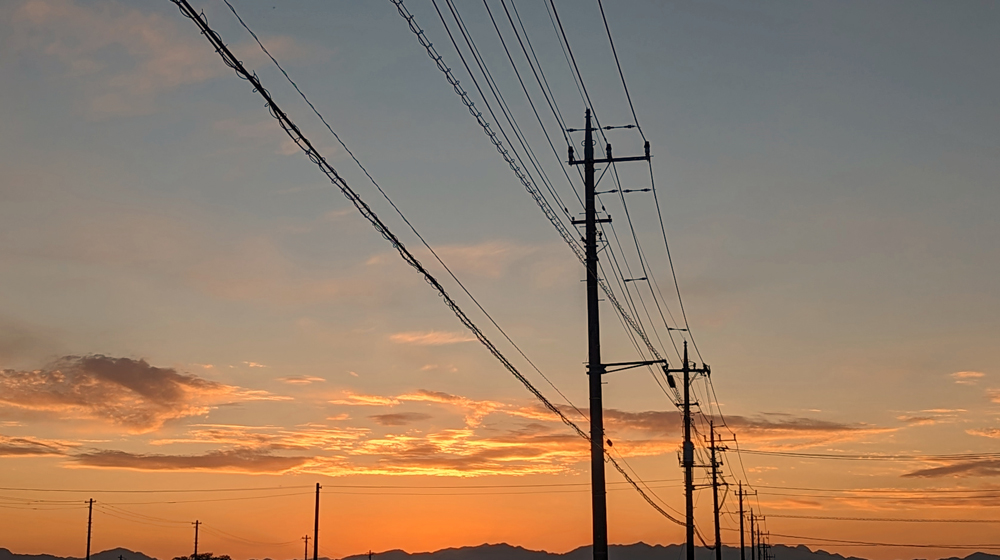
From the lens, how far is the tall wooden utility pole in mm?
27625

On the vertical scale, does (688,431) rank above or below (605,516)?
above

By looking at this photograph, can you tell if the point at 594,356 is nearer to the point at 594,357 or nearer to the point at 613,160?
the point at 594,357

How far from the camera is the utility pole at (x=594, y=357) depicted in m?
27.6

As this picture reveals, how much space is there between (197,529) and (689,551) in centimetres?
7768

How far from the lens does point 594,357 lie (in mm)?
29359

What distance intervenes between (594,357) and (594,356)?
28 millimetres

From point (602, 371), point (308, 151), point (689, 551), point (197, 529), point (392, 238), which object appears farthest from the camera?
point (197, 529)

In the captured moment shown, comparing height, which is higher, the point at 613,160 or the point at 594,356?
the point at 613,160

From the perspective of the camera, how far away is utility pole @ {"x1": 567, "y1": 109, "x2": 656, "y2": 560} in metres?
27.6

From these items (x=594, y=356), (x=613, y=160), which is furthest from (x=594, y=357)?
(x=613, y=160)

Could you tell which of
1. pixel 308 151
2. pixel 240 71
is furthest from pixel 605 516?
pixel 240 71

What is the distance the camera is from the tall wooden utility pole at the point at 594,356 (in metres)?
27.6

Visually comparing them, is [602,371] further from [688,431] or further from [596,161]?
[688,431]

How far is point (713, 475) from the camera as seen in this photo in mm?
70000
